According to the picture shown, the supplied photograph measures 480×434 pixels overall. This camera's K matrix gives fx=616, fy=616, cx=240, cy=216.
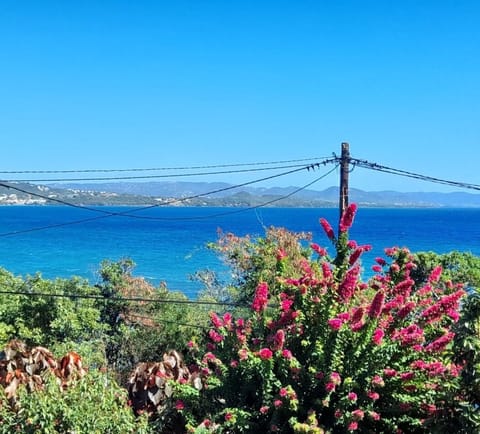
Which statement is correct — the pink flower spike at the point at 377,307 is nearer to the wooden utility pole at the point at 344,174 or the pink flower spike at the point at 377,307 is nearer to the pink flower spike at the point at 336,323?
the pink flower spike at the point at 336,323

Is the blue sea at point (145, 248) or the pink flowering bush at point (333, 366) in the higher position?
the pink flowering bush at point (333, 366)

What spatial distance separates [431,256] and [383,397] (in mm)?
16732

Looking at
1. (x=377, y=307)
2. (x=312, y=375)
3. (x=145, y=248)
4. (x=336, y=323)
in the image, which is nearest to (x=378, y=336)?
(x=377, y=307)

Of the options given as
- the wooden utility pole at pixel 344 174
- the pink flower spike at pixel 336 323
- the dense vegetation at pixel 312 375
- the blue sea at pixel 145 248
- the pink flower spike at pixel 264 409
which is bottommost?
the blue sea at pixel 145 248

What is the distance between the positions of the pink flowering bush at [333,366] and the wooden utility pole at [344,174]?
15.9 ft

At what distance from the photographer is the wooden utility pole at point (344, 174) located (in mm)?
10594

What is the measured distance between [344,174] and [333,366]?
624cm

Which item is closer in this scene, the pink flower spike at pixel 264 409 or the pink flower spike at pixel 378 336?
the pink flower spike at pixel 378 336

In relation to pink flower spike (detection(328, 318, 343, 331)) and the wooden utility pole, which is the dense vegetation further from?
the wooden utility pole

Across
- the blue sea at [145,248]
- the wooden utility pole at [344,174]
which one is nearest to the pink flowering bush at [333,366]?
the wooden utility pole at [344,174]

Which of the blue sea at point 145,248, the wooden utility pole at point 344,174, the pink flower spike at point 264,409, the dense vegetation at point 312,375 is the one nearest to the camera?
the dense vegetation at point 312,375

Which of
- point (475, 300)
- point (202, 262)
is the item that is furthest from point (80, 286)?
point (202, 262)

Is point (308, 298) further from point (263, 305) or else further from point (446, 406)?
point (446, 406)

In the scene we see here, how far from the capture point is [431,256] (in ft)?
69.5
